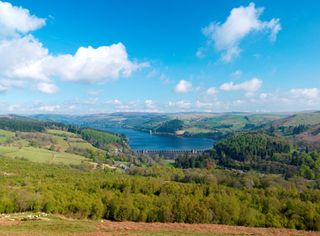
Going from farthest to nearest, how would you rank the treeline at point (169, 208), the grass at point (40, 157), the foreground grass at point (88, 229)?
the grass at point (40, 157) < the treeline at point (169, 208) < the foreground grass at point (88, 229)

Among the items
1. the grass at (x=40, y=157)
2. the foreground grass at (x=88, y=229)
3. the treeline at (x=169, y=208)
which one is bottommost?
the grass at (x=40, y=157)

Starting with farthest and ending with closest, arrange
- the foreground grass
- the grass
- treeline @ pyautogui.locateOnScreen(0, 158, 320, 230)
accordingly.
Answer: the grass → treeline @ pyautogui.locateOnScreen(0, 158, 320, 230) → the foreground grass

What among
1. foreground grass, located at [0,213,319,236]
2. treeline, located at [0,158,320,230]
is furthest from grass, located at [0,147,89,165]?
foreground grass, located at [0,213,319,236]

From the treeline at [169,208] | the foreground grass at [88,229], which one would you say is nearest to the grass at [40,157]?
the treeline at [169,208]

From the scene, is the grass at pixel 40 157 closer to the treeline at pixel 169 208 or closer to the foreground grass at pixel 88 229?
the treeline at pixel 169 208

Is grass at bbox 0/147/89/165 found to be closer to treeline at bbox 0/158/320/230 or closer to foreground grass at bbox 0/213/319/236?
treeline at bbox 0/158/320/230

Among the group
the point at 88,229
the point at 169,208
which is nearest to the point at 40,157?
the point at 169,208

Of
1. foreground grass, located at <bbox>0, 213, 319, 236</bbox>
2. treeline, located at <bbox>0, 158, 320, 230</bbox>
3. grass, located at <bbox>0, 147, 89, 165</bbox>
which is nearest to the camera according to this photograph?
foreground grass, located at <bbox>0, 213, 319, 236</bbox>

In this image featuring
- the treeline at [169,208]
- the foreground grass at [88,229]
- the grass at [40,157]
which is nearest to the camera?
the foreground grass at [88,229]

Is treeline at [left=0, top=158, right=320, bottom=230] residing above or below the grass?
above

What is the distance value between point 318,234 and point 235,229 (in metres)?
11.4

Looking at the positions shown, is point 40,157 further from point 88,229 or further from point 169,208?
point 88,229

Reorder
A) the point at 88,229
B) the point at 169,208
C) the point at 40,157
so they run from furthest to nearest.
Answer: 1. the point at 40,157
2. the point at 169,208
3. the point at 88,229

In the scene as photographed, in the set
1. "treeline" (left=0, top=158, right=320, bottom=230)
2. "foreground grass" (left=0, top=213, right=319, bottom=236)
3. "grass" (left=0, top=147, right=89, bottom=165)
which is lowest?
"grass" (left=0, top=147, right=89, bottom=165)
